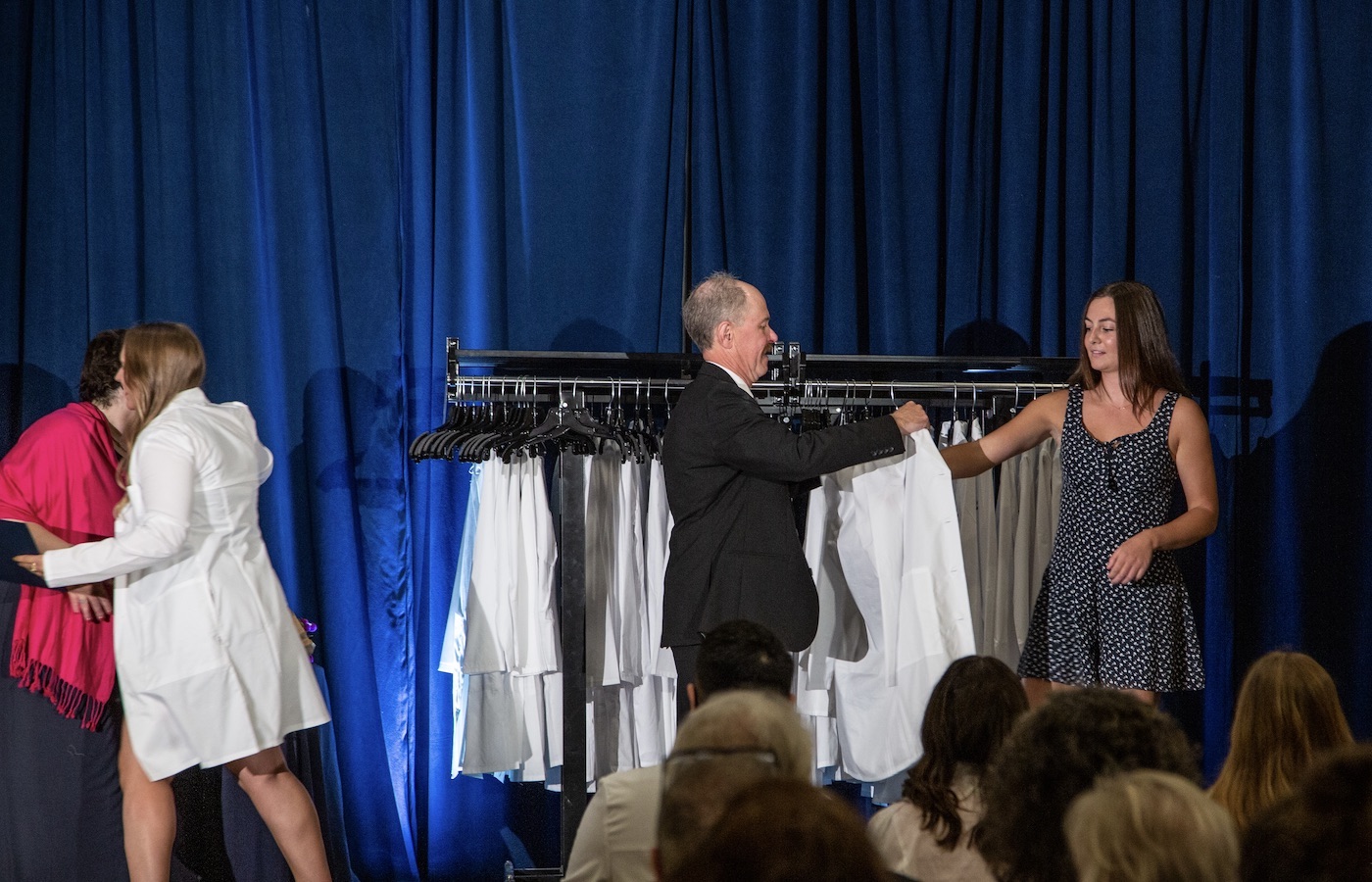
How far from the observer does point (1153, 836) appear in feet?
3.85

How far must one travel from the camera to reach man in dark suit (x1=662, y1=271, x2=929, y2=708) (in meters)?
2.93

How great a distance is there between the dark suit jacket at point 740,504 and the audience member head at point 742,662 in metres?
0.75

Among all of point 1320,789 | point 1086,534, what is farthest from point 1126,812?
point 1086,534

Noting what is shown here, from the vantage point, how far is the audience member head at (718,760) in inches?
53.2

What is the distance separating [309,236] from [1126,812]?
134 inches

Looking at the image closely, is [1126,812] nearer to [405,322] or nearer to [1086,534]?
[1086,534]

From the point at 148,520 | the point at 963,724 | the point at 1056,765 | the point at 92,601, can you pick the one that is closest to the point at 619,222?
the point at 148,520

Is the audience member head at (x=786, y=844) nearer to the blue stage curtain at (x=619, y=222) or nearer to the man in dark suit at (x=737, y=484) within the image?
the man in dark suit at (x=737, y=484)

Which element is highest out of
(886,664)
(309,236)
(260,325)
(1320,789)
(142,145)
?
(142,145)

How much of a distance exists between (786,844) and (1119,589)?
7.53 ft

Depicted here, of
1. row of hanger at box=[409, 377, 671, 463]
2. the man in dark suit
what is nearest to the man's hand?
the man in dark suit

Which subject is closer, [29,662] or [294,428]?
[29,662]

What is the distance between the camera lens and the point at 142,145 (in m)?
3.99

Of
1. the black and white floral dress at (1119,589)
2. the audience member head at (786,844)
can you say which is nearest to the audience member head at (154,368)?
the black and white floral dress at (1119,589)
